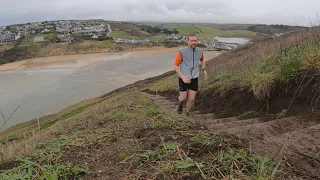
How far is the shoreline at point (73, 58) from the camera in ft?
196

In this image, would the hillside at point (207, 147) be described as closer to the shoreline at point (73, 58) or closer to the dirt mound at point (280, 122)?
the dirt mound at point (280, 122)

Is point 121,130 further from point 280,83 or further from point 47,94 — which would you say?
point 47,94

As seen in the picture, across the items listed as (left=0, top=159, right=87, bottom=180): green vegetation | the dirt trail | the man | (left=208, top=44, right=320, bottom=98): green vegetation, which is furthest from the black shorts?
(left=0, top=159, right=87, bottom=180): green vegetation

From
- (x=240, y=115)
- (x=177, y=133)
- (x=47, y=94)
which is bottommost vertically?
(x=47, y=94)

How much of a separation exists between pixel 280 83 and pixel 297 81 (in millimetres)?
421

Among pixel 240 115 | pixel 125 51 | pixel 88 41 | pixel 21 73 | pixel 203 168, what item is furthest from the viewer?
pixel 88 41

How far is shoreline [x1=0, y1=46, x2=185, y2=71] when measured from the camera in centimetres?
5962

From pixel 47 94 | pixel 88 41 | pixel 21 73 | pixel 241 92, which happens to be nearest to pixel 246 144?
pixel 241 92

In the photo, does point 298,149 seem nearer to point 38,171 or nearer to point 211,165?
point 211,165

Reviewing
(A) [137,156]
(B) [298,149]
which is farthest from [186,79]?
(A) [137,156]

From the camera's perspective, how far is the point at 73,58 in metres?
67.2

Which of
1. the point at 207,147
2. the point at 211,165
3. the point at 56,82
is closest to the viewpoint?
the point at 211,165

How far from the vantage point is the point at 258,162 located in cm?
326

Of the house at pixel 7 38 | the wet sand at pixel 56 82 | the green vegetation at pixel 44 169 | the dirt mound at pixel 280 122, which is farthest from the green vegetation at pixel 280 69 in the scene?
the house at pixel 7 38
